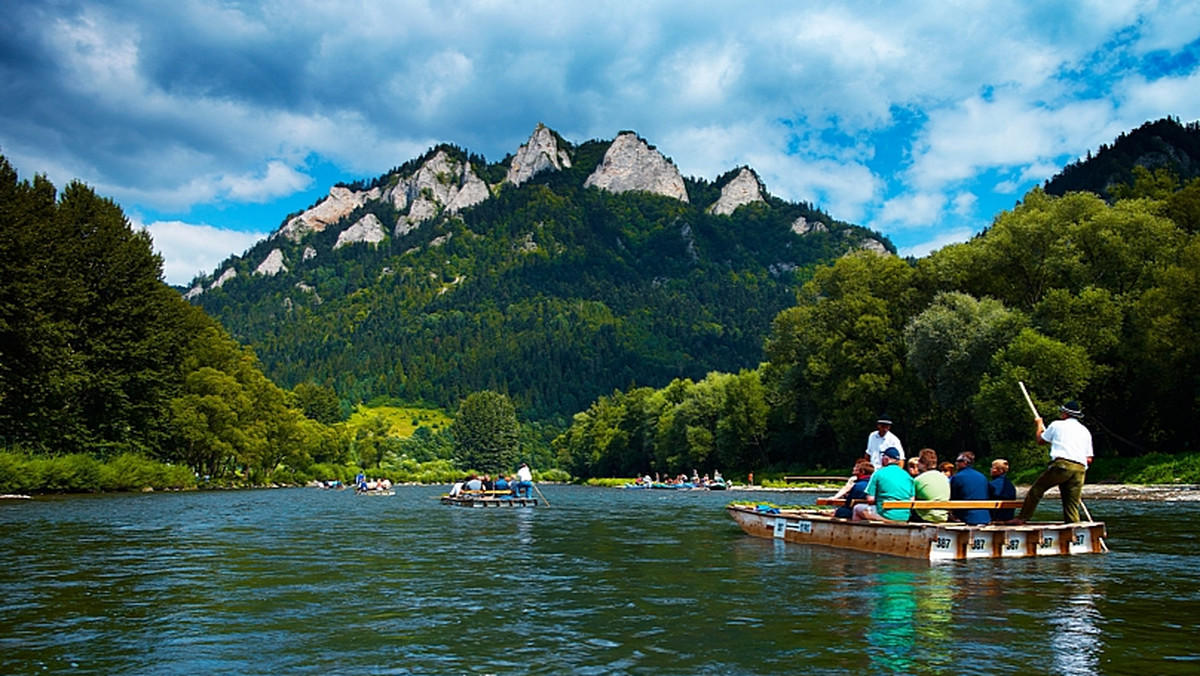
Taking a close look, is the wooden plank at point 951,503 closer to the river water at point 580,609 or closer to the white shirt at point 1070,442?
the river water at point 580,609

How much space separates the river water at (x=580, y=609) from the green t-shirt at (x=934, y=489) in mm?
1660

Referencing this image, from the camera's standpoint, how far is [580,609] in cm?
1412

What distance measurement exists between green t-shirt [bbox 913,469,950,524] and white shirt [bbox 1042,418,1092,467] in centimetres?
250

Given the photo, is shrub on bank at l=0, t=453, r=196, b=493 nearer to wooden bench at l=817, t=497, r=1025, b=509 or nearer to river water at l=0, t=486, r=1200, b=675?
river water at l=0, t=486, r=1200, b=675

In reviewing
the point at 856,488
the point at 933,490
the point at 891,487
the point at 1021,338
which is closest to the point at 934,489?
the point at 933,490

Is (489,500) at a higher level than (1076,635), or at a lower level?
lower

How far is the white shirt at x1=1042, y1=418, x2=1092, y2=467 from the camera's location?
1952cm

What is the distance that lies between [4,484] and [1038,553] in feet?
178

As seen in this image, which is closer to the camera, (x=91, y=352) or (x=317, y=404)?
(x=91, y=352)

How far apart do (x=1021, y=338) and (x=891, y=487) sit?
39.8m

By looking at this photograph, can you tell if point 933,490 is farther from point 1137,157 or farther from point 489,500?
point 1137,157

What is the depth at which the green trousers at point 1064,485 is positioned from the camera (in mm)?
19766

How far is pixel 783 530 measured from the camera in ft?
85.5

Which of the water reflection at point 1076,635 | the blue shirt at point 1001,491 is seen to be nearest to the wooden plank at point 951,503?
the blue shirt at point 1001,491
